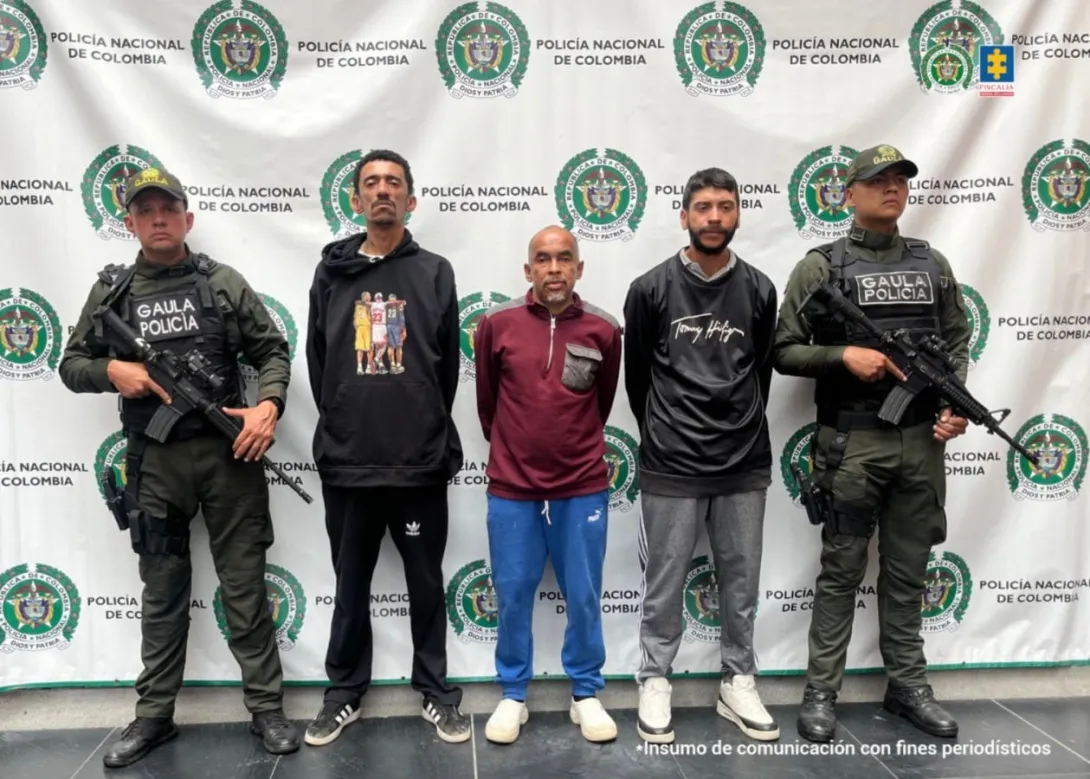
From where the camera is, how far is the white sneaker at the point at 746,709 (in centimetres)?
325

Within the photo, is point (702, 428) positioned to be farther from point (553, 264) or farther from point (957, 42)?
point (957, 42)

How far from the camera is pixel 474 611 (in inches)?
142

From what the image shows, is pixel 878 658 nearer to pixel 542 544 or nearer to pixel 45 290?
pixel 542 544

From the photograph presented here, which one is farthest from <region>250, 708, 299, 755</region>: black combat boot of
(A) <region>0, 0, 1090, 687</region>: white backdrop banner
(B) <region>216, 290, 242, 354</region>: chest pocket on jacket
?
(B) <region>216, 290, 242, 354</region>: chest pocket on jacket

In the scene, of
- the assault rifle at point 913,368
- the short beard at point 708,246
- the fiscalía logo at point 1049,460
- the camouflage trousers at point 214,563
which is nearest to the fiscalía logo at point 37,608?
the camouflage trousers at point 214,563

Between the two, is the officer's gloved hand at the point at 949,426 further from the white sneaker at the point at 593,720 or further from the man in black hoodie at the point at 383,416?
Answer: the man in black hoodie at the point at 383,416

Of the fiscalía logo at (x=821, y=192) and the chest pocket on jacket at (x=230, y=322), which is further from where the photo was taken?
the fiscalía logo at (x=821, y=192)

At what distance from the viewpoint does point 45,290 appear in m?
3.41

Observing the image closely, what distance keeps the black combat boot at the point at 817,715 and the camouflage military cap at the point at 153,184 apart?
3266 mm

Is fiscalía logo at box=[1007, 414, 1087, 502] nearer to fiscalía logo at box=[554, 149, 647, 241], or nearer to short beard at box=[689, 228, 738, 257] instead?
short beard at box=[689, 228, 738, 257]

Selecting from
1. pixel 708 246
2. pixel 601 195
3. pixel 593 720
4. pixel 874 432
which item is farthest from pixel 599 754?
pixel 601 195

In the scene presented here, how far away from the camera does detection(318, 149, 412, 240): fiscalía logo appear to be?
3461 mm

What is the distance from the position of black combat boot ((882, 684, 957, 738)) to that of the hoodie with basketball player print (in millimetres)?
2123

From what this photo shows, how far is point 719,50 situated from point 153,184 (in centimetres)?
240
